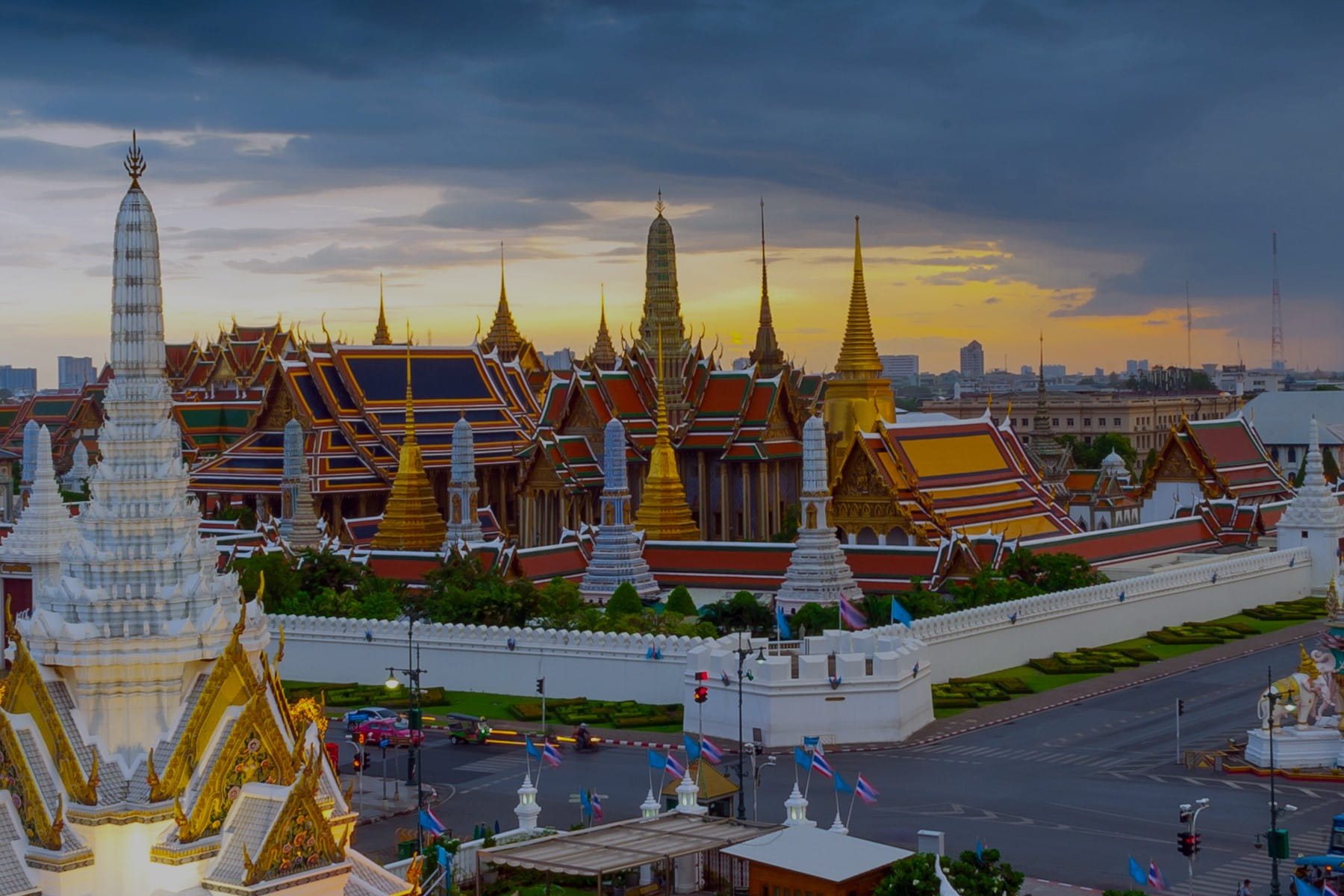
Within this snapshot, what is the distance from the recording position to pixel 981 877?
894 inches

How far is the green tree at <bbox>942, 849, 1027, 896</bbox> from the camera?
22.6 meters

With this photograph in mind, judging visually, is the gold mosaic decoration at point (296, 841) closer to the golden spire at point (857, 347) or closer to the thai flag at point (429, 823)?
the thai flag at point (429, 823)

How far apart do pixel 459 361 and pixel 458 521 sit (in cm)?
2409

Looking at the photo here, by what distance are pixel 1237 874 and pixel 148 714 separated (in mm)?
15399

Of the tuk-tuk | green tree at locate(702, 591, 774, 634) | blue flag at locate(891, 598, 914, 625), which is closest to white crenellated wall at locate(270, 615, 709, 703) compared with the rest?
the tuk-tuk

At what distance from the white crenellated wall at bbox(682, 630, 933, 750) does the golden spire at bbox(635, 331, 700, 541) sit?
1817 centimetres

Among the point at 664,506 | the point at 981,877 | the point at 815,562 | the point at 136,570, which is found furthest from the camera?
the point at 664,506

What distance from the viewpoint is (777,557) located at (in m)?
51.3

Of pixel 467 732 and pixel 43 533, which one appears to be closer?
pixel 467 732

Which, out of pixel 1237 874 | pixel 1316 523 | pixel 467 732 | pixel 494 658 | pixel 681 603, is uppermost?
pixel 1316 523

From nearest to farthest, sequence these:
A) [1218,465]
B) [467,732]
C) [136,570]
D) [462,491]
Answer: [136,570] → [467,732] → [462,491] → [1218,465]

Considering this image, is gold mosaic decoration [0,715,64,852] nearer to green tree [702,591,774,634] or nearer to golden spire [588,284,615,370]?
green tree [702,591,774,634]

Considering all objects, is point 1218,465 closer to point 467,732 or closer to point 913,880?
point 467,732

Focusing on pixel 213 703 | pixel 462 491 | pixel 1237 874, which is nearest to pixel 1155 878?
pixel 1237 874
